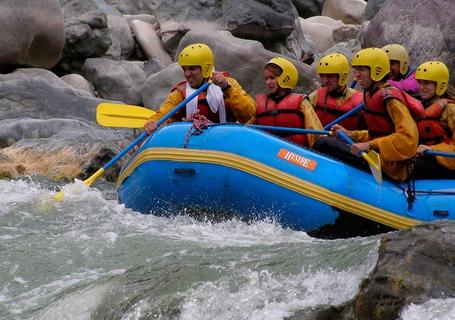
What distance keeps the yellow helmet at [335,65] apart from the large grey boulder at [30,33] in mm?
6770

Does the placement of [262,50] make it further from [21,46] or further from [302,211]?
[302,211]

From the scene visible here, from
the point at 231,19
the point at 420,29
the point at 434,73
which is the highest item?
the point at 434,73

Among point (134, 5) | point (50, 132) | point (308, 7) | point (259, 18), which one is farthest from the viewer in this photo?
point (308, 7)

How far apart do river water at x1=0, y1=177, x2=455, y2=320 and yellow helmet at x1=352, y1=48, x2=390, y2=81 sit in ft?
4.26

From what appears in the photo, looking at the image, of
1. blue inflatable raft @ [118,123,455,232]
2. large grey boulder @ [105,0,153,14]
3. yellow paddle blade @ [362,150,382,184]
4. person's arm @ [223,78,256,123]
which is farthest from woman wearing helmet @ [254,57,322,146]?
large grey boulder @ [105,0,153,14]

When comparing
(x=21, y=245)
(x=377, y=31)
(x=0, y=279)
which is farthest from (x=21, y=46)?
(x=0, y=279)

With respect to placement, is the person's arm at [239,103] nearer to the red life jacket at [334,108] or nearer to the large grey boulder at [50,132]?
the red life jacket at [334,108]

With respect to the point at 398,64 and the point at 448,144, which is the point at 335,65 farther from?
the point at 448,144

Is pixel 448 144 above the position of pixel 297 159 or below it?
above

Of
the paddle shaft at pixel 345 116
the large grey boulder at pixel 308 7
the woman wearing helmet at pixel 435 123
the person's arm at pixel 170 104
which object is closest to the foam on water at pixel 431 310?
the woman wearing helmet at pixel 435 123

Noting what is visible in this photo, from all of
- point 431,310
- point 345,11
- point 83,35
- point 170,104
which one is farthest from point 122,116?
point 345,11

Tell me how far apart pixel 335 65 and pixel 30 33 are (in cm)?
700

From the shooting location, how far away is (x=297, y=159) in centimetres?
656

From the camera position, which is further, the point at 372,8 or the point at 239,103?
the point at 372,8
